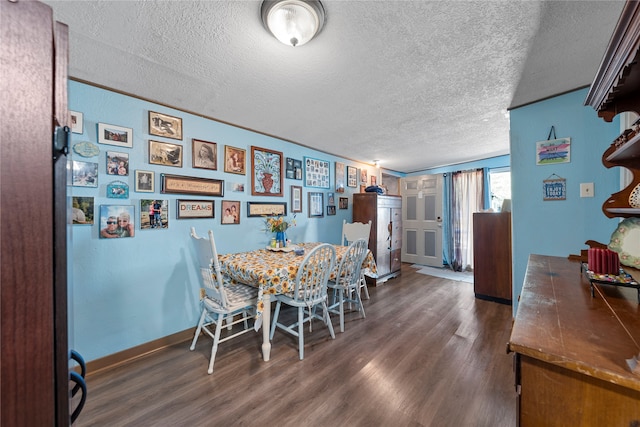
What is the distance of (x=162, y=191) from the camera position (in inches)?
84.0

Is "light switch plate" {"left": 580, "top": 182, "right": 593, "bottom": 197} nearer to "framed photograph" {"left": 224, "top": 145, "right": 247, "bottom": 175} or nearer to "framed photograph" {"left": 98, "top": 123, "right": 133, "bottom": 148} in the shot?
"framed photograph" {"left": 224, "top": 145, "right": 247, "bottom": 175}

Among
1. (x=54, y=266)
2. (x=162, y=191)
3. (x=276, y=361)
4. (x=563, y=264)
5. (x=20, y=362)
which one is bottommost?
(x=276, y=361)

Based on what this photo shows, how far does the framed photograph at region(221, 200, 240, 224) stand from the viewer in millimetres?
2555

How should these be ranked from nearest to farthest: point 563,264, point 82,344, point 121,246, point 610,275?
1. point 610,275
2. point 563,264
3. point 82,344
4. point 121,246

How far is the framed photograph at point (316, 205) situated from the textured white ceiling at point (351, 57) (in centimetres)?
128

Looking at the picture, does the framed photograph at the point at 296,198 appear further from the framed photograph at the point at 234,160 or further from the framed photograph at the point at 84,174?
the framed photograph at the point at 84,174

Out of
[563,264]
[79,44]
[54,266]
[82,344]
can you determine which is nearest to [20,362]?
[54,266]

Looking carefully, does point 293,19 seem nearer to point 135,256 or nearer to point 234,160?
point 234,160

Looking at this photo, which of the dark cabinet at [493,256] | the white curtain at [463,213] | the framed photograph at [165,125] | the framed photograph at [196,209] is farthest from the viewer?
the white curtain at [463,213]

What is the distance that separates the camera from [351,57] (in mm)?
1507

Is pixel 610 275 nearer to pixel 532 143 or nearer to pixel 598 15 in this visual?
pixel 598 15

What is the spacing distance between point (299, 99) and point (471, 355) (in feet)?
8.57

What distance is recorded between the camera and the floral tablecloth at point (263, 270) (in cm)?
185

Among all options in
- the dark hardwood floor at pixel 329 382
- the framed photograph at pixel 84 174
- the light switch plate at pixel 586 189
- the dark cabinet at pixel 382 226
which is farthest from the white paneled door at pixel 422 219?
the framed photograph at pixel 84 174
